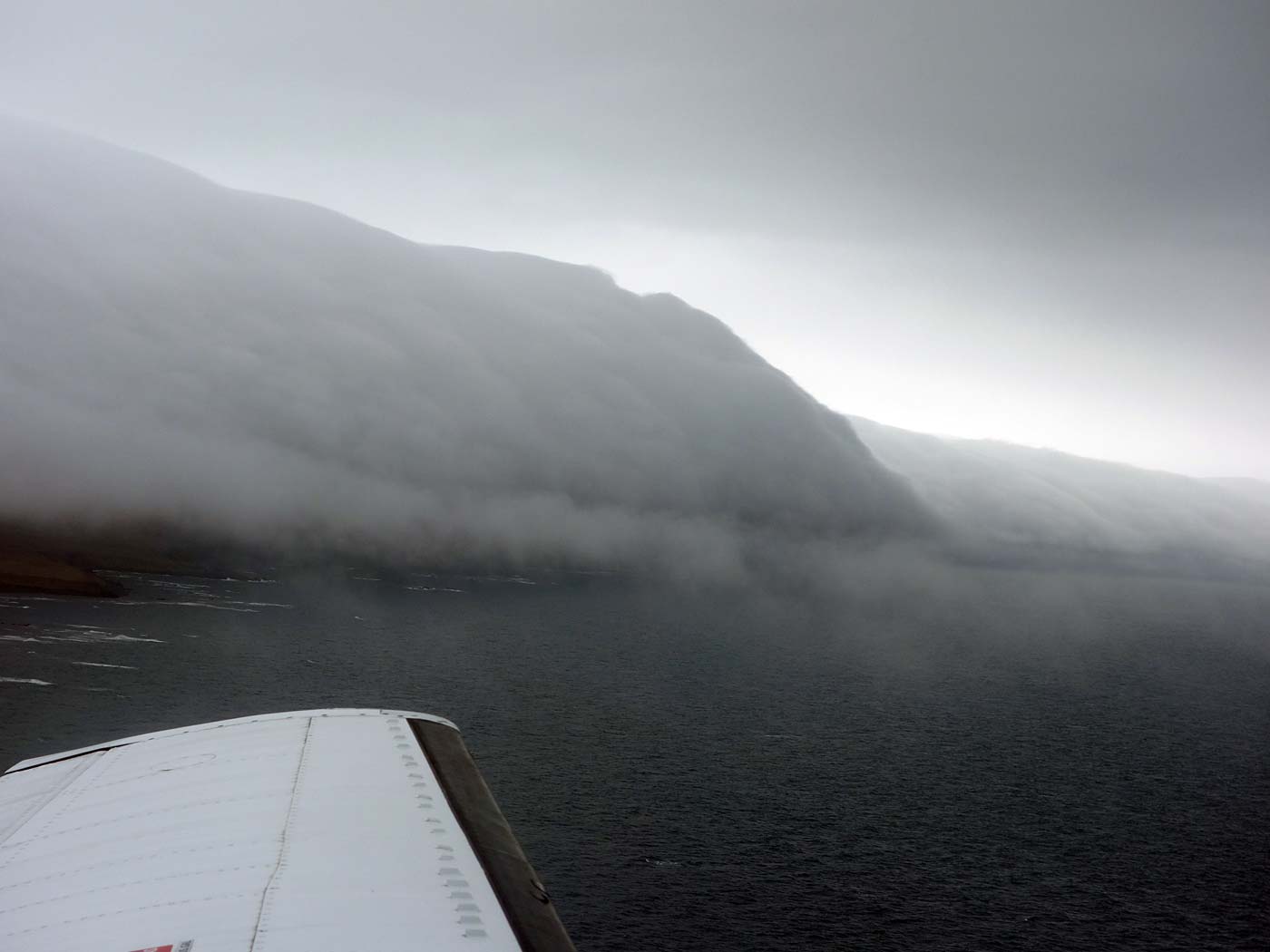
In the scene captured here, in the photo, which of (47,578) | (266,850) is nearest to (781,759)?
(266,850)

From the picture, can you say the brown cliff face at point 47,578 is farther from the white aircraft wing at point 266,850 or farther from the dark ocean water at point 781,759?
the white aircraft wing at point 266,850

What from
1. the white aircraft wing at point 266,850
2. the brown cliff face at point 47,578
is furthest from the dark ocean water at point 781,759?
the white aircraft wing at point 266,850

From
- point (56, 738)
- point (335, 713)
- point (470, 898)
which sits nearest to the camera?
point (470, 898)

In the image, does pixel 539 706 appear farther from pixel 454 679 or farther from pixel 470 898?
pixel 470 898

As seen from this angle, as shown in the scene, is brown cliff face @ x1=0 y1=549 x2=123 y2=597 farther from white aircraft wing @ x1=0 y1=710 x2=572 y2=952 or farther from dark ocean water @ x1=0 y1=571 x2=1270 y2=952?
white aircraft wing @ x1=0 y1=710 x2=572 y2=952

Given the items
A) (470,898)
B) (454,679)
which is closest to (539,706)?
(454,679)

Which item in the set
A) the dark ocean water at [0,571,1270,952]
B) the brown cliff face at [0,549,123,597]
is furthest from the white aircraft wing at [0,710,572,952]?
the brown cliff face at [0,549,123,597]

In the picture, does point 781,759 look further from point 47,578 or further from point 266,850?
point 47,578
